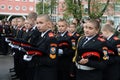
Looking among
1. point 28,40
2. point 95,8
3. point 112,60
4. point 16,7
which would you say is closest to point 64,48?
point 28,40

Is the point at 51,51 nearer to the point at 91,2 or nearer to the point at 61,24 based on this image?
the point at 61,24

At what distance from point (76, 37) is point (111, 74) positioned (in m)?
1.48

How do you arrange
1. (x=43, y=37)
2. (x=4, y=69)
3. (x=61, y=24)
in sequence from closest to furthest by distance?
(x=43, y=37) < (x=61, y=24) < (x=4, y=69)

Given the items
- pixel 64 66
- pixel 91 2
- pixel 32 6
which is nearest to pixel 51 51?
pixel 64 66

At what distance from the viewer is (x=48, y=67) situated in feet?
20.5

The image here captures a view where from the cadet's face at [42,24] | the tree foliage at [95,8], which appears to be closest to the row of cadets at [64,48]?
the cadet's face at [42,24]

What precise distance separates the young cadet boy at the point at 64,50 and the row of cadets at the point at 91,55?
1564 mm

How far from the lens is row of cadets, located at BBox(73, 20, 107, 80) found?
5.82 m

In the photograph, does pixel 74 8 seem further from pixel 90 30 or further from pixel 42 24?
pixel 90 30

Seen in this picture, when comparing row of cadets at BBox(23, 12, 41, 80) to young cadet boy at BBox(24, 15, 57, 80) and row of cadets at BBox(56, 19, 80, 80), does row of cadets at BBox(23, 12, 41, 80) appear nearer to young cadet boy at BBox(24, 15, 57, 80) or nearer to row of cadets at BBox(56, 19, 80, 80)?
young cadet boy at BBox(24, 15, 57, 80)

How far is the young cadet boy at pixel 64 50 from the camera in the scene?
25.5ft

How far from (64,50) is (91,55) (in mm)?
1972

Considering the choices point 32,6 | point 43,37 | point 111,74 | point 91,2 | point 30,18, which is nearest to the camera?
point 43,37

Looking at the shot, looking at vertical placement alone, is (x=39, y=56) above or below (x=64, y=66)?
above
